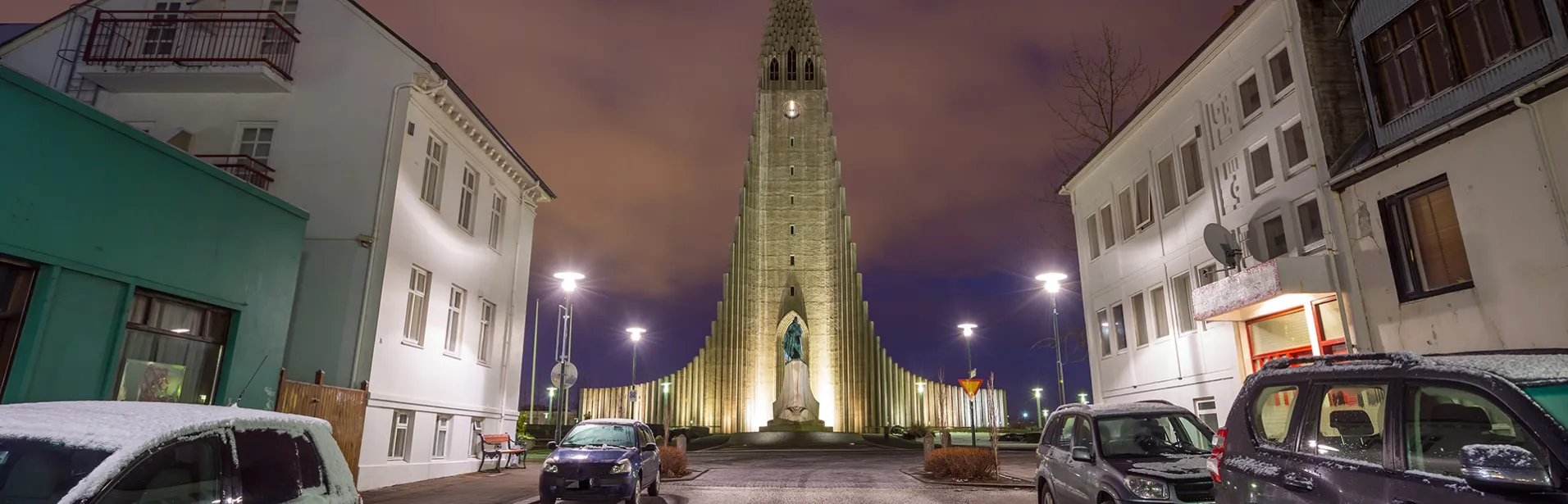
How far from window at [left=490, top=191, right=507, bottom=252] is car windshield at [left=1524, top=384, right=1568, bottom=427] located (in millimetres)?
22300

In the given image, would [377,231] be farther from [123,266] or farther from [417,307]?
[123,266]

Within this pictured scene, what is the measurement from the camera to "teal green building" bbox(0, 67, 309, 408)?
29.4ft

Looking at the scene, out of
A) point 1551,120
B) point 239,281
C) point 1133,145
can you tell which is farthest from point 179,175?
point 1133,145

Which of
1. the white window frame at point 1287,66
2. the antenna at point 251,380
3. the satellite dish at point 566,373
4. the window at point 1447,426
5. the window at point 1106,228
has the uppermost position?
the white window frame at point 1287,66

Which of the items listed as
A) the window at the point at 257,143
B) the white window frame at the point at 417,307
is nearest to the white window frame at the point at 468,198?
the white window frame at the point at 417,307

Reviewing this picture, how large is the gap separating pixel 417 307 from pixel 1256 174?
18.8 meters

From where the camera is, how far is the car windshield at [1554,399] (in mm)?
3564

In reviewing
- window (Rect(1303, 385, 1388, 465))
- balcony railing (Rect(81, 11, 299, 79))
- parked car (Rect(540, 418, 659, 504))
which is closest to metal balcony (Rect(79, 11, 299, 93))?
balcony railing (Rect(81, 11, 299, 79))

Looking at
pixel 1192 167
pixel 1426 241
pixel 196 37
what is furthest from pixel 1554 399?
pixel 196 37

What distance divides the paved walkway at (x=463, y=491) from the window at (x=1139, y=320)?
52.4 feet

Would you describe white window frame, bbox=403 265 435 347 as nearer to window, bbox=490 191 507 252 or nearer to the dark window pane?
window, bbox=490 191 507 252

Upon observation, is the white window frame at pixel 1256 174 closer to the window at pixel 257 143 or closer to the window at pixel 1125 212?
the window at pixel 1125 212

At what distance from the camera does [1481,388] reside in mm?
3900

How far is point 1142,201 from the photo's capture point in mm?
20750
